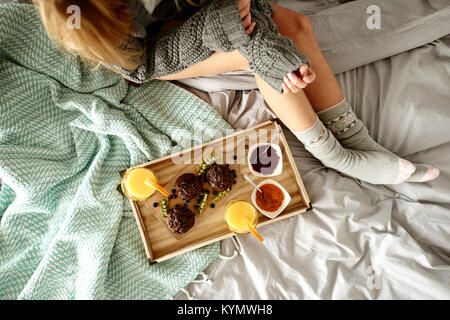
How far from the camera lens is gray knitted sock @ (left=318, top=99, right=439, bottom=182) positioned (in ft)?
2.68

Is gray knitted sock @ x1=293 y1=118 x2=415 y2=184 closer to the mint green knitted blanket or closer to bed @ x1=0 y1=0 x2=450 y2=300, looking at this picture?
bed @ x1=0 y1=0 x2=450 y2=300

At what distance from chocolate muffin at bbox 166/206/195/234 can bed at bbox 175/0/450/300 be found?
135 mm

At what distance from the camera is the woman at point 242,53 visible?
583 millimetres

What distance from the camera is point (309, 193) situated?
33.7 inches

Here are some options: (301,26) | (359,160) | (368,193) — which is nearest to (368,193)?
(368,193)

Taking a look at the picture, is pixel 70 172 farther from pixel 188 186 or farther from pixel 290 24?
pixel 290 24

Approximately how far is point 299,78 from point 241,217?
0.37 meters

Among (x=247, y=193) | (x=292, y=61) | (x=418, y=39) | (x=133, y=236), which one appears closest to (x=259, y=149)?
(x=247, y=193)

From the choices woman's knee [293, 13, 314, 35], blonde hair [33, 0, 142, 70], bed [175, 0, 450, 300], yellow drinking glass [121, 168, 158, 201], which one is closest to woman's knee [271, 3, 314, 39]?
woman's knee [293, 13, 314, 35]

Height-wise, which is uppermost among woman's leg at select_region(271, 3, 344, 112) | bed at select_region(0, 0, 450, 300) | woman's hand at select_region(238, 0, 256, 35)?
woman's hand at select_region(238, 0, 256, 35)

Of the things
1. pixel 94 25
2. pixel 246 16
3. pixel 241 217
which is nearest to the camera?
pixel 94 25

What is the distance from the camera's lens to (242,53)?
71 centimetres
